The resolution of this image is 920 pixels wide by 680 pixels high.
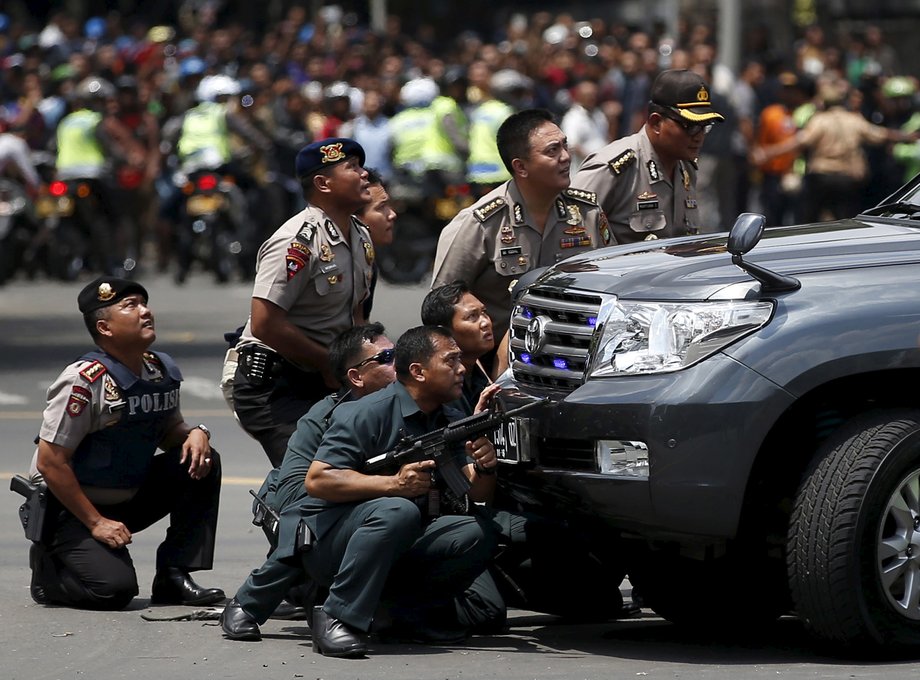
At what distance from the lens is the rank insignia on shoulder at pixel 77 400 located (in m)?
7.16

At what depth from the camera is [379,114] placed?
19922 millimetres

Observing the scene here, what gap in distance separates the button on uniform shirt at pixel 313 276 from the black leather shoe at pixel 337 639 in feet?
4.76

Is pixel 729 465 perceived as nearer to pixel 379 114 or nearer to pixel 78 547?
pixel 78 547

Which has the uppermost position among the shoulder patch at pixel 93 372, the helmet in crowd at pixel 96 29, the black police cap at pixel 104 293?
the helmet in crowd at pixel 96 29

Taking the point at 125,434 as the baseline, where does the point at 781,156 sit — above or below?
above

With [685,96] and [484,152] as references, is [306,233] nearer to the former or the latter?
[685,96]

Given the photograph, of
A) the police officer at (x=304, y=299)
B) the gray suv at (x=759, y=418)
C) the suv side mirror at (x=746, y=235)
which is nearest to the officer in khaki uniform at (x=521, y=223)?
the police officer at (x=304, y=299)

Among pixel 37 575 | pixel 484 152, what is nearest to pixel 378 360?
pixel 37 575

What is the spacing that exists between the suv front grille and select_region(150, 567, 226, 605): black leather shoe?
1.55 m

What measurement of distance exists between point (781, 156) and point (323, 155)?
14108mm

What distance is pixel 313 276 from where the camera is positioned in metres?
7.45

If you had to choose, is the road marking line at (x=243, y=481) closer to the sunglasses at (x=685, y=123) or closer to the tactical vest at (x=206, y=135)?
the sunglasses at (x=685, y=123)

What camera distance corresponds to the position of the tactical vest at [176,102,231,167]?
19.5 metres

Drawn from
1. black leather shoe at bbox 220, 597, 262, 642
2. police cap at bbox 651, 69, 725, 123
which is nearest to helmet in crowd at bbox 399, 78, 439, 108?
police cap at bbox 651, 69, 725, 123
